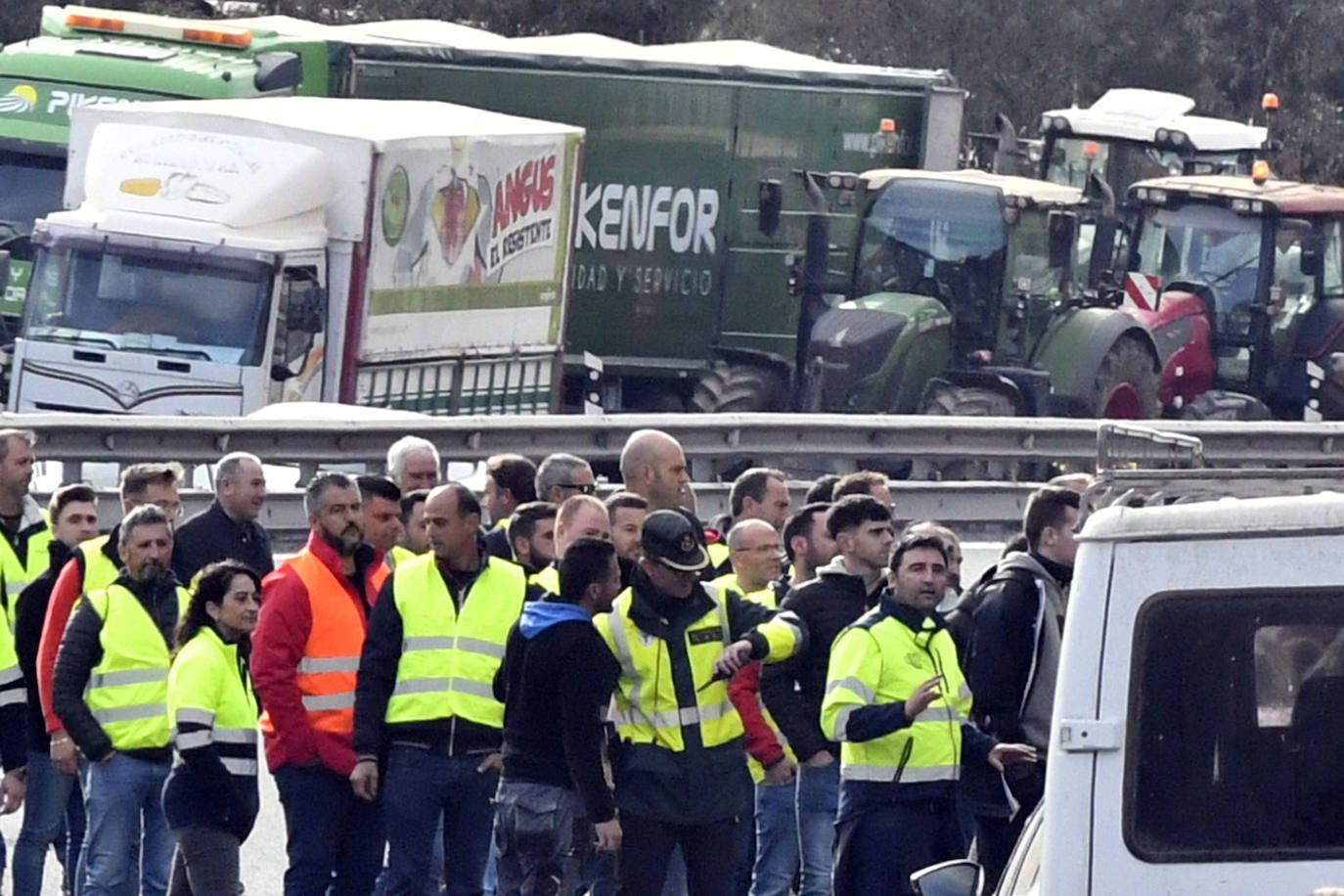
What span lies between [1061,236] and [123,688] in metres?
14.0

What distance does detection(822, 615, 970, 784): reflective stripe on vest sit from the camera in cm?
725

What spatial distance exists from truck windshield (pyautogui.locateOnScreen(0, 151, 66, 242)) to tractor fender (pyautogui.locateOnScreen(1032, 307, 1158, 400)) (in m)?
7.69

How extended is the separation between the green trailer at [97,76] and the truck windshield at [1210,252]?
677 cm

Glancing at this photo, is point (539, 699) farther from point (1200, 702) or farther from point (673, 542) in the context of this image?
point (1200, 702)

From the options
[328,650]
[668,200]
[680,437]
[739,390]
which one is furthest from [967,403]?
[328,650]

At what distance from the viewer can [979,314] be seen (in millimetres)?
21297

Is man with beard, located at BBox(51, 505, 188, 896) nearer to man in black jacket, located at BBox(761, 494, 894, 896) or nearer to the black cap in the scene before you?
the black cap

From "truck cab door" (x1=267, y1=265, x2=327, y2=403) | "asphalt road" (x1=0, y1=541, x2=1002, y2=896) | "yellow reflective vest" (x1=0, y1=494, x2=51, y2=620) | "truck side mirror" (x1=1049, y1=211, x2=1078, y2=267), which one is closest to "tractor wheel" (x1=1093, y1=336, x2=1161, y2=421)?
"truck side mirror" (x1=1049, y1=211, x2=1078, y2=267)

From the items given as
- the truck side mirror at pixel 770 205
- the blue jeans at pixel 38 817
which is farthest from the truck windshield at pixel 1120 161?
the blue jeans at pixel 38 817

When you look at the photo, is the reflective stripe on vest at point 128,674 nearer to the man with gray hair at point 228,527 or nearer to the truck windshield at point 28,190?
the man with gray hair at point 228,527

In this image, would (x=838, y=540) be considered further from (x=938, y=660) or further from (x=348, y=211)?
(x=348, y=211)

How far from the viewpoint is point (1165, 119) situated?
2808 centimetres

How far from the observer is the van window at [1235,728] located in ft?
14.1

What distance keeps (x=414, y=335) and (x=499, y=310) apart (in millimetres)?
1319
